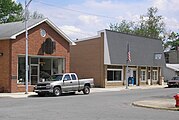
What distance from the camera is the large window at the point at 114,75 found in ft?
149

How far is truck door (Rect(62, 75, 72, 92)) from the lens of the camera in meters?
29.9

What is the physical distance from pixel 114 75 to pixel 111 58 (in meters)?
2.91

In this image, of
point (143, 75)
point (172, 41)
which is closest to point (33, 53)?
point (143, 75)

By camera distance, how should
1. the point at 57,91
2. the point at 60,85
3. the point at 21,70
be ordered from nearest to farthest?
1. the point at 57,91
2. the point at 60,85
3. the point at 21,70

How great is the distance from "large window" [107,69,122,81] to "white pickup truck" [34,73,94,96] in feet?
45.2

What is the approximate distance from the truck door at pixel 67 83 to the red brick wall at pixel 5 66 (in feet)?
19.8

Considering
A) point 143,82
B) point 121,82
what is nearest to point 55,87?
point 121,82

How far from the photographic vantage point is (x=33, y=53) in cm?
3516

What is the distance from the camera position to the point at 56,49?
1490 inches

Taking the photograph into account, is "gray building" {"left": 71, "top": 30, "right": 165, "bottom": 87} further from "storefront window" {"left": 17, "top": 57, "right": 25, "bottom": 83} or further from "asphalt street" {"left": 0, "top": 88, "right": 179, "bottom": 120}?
"asphalt street" {"left": 0, "top": 88, "right": 179, "bottom": 120}

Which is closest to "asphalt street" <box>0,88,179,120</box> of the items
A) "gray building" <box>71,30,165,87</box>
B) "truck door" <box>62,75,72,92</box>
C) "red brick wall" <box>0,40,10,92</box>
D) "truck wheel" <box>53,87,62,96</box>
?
"truck wheel" <box>53,87,62,96</box>

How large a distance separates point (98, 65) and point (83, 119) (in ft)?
100

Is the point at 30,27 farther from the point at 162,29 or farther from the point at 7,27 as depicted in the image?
the point at 162,29

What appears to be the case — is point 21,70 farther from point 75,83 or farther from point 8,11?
point 8,11
